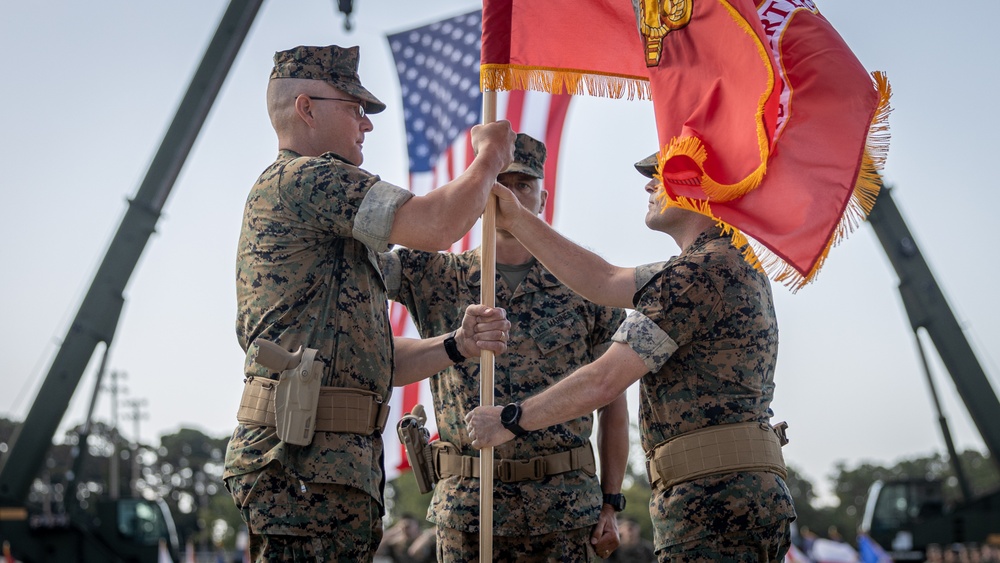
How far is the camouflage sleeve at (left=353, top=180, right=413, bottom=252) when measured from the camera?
133 inches

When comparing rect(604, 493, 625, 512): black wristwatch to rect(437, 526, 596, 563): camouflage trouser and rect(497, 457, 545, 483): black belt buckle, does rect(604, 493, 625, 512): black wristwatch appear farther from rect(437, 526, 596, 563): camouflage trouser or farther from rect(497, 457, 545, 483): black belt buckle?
rect(497, 457, 545, 483): black belt buckle

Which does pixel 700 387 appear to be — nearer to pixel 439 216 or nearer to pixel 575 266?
pixel 575 266

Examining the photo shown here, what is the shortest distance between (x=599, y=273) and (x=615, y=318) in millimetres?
469

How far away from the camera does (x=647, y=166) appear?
4.42m

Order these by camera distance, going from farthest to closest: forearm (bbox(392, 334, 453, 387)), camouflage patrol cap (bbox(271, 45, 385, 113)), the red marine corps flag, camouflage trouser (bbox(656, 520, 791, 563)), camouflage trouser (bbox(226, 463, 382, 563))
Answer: forearm (bbox(392, 334, 453, 387)) → the red marine corps flag → camouflage patrol cap (bbox(271, 45, 385, 113)) → camouflage trouser (bbox(656, 520, 791, 563)) → camouflage trouser (bbox(226, 463, 382, 563))

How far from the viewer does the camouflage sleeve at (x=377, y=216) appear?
3.38m

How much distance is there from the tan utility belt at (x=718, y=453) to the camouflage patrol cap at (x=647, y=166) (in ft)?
3.84

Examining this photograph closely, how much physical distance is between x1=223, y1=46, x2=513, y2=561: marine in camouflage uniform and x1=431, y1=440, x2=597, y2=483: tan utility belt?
2.56 ft

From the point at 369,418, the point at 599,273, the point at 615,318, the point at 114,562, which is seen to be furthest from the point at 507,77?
the point at 114,562

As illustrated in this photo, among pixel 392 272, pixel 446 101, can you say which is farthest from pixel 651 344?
pixel 446 101

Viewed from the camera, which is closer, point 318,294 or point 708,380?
point 318,294

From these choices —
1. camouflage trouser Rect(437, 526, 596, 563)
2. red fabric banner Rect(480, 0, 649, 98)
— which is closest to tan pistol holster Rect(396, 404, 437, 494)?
camouflage trouser Rect(437, 526, 596, 563)

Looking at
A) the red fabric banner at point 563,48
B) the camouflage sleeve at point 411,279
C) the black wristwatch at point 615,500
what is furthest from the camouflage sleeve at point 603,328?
the red fabric banner at point 563,48

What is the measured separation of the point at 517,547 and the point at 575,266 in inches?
44.8
